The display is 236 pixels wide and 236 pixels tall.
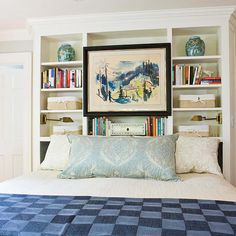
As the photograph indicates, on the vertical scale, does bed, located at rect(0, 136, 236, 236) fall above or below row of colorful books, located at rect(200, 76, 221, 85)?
below

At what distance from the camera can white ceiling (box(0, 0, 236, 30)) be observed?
2.65 metres

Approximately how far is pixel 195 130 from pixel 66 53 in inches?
65.3

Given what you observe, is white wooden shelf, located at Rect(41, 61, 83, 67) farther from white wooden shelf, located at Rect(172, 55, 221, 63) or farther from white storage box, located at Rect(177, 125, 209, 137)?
white storage box, located at Rect(177, 125, 209, 137)

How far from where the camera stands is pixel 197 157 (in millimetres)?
2410

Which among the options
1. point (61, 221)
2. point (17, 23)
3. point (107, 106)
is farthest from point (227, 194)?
point (17, 23)

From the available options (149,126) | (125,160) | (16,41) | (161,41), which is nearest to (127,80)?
(149,126)

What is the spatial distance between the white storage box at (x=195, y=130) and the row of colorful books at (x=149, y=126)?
20cm

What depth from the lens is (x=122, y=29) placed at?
2996 millimetres

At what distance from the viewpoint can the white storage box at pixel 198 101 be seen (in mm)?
2873

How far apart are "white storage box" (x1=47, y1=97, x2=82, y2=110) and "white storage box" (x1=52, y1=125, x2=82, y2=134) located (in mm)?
202

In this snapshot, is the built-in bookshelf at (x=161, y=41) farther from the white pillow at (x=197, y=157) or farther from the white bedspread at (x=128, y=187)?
the white bedspread at (x=128, y=187)

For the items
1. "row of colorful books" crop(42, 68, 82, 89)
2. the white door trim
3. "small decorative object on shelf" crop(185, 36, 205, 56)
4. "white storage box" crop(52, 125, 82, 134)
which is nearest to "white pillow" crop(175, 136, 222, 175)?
"small decorative object on shelf" crop(185, 36, 205, 56)

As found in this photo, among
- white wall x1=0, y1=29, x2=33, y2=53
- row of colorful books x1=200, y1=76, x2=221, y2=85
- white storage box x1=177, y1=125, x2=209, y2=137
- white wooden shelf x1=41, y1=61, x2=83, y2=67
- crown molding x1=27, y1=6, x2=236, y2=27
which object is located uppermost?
crown molding x1=27, y1=6, x2=236, y2=27

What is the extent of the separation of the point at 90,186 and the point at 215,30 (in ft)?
7.12
